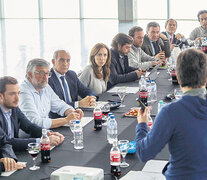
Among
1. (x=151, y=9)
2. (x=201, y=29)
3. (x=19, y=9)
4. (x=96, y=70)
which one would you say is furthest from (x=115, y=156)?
(x=19, y=9)

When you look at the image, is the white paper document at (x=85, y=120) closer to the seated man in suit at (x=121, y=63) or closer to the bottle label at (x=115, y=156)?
the bottle label at (x=115, y=156)

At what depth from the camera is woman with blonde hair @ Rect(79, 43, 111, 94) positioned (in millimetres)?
5363

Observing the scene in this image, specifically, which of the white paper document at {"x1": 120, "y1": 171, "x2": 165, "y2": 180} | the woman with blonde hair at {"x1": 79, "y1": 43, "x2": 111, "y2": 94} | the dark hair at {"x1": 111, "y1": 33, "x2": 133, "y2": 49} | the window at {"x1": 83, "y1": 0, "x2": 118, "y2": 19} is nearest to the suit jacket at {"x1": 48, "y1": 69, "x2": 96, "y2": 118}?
the woman with blonde hair at {"x1": 79, "y1": 43, "x2": 111, "y2": 94}

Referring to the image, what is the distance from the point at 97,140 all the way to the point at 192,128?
1491 mm

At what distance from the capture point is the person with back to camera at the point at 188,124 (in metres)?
2.14

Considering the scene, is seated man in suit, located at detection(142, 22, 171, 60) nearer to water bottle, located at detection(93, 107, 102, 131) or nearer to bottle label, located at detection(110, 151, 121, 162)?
water bottle, located at detection(93, 107, 102, 131)

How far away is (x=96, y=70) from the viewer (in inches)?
214

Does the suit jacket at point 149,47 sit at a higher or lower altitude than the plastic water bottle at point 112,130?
higher

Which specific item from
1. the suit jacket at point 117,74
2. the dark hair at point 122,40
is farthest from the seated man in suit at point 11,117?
the dark hair at point 122,40

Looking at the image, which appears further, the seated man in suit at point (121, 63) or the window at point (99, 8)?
the window at point (99, 8)

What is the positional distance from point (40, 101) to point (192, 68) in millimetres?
2264

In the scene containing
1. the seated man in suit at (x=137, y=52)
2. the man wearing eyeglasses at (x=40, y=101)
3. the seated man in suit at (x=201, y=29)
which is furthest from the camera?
the seated man in suit at (x=201, y=29)

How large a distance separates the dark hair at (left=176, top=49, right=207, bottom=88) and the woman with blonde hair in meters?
3.21

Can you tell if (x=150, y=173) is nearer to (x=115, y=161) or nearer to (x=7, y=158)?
(x=115, y=161)
